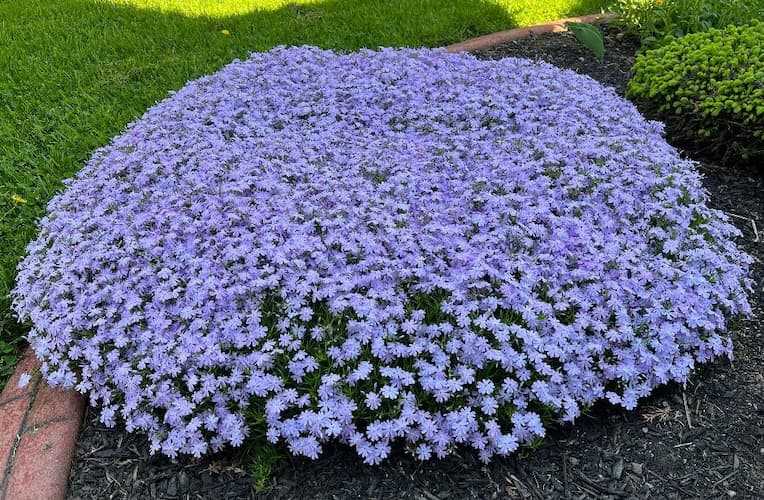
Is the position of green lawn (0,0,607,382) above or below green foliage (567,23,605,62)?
below

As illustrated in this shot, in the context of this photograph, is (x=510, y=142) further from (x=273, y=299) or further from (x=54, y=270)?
(x=54, y=270)

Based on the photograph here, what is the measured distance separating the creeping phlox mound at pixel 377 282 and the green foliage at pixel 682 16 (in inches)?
95.9

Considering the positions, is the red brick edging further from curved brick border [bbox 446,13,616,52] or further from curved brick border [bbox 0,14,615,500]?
curved brick border [bbox 446,13,616,52]

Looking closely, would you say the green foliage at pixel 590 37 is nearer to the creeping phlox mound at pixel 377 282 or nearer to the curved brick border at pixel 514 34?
the curved brick border at pixel 514 34

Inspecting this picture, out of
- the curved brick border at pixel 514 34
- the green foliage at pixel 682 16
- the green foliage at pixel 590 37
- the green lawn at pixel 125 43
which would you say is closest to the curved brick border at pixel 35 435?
the green lawn at pixel 125 43

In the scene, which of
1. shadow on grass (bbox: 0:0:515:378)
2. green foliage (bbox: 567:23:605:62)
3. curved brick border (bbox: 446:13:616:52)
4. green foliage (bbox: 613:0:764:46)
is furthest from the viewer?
curved brick border (bbox: 446:13:616:52)

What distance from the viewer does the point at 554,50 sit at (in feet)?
19.4

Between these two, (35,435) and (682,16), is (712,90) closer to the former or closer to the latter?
(682,16)

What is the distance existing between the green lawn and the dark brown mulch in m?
2.01

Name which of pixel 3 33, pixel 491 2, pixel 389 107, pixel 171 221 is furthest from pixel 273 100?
pixel 3 33

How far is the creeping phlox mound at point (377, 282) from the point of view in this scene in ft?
8.04

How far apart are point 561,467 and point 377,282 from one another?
0.96m

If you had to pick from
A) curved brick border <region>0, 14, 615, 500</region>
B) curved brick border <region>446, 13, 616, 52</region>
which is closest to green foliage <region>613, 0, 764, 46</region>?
curved brick border <region>446, 13, 616, 52</region>

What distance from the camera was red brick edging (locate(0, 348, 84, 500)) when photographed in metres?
2.47
